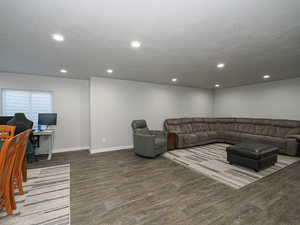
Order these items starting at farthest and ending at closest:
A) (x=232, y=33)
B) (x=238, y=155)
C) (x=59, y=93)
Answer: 1. (x=59, y=93)
2. (x=238, y=155)
3. (x=232, y=33)

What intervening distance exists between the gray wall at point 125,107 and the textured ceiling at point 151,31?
1575 mm

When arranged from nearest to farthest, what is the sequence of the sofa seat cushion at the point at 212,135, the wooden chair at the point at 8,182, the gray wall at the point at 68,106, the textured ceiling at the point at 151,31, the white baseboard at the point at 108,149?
the textured ceiling at the point at 151,31 < the wooden chair at the point at 8,182 < the gray wall at the point at 68,106 < the white baseboard at the point at 108,149 < the sofa seat cushion at the point at 212,135

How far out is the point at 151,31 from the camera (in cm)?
187

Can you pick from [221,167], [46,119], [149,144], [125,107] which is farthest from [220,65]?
[46,119]

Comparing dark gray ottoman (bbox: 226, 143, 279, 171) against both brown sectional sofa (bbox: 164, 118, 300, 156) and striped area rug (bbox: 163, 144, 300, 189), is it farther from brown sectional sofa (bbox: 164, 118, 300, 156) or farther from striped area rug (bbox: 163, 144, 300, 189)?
brown sectional sofa (bbox: 164, 118, 300, 156)

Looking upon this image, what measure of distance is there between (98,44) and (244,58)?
303 centimetres

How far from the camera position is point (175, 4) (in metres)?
1.39

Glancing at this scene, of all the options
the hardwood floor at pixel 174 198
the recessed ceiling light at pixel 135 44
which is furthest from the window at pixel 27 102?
the recessed ceiling light at pixel 135 44

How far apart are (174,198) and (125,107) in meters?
3.47

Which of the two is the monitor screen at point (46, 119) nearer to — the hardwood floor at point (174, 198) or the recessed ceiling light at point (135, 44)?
the hardwood floor at point (174, 198)

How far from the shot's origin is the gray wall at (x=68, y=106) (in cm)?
417

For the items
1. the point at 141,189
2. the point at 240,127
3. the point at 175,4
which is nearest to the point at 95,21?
the point at 175,4

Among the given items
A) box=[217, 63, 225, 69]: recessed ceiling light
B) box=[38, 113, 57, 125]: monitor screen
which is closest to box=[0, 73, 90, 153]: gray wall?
box=[38, 113, 57, 125]: monitor screen

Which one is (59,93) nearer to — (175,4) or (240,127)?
(175,4)
